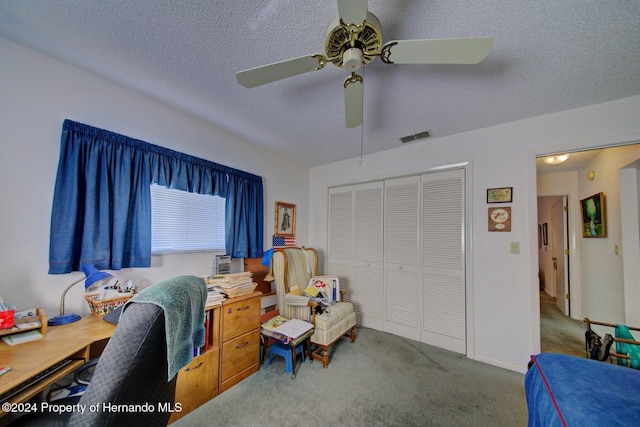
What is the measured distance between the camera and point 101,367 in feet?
2.14

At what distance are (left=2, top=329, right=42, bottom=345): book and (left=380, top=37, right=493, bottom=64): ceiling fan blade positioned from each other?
231 cm

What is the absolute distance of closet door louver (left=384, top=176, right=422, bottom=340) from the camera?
2855 mm

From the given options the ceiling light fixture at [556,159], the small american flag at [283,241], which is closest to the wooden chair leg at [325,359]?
the small american flag at [283,241]

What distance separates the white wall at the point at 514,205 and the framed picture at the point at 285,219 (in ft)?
7.07

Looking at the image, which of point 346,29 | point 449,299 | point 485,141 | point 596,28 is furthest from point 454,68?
point 449,299

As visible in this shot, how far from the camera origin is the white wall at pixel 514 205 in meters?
1.99

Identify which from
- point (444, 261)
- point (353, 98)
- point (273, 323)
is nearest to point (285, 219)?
point (273, 323)

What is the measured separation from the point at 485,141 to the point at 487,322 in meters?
1.92

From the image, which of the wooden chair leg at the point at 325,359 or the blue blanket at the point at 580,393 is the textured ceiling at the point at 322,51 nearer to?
the blue blanket at the point at 580,393

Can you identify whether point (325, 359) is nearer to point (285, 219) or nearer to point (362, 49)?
point (285, 219)

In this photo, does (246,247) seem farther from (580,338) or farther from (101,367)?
(580,338)

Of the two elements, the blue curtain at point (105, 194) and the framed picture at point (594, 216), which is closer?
the blue curtain at point (105, 194)

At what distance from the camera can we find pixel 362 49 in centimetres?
110

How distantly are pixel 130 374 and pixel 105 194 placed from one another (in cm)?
161
